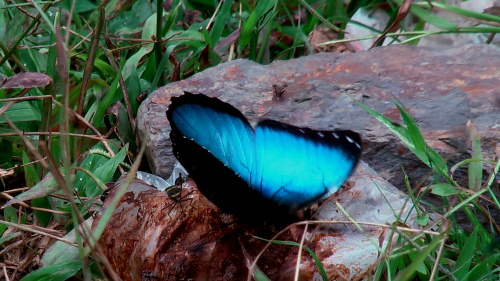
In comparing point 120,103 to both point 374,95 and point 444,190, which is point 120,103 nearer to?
point 374,95

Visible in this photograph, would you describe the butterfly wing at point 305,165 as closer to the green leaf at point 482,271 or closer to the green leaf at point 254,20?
the green leaf at point 482,271

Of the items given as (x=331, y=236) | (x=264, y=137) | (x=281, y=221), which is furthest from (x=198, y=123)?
(x=331, y=236)

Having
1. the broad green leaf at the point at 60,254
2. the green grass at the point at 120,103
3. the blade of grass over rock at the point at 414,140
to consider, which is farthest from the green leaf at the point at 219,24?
the broad green leaf at the point at 60,254

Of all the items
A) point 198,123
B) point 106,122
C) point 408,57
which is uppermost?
point 198,123

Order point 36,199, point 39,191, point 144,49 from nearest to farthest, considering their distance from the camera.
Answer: point 39,191 < point 36,199 < point 144,49

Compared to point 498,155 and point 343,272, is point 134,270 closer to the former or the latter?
point 343,272

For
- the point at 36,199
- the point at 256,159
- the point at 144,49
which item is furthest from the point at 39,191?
the point at 144,49

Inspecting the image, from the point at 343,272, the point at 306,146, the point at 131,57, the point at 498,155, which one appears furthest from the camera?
the point at 131,57
